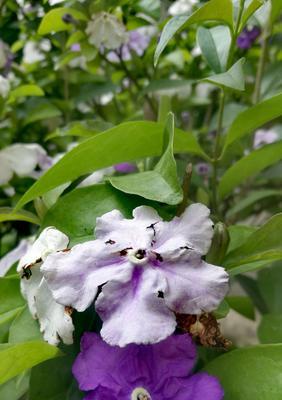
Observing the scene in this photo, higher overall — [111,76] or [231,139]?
[231,139]

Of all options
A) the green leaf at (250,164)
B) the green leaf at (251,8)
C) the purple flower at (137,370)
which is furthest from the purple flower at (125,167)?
the purple flower at (137,370)

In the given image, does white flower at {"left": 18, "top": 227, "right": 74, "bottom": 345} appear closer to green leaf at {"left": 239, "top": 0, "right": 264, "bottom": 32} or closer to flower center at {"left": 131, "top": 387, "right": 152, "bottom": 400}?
flower center at {"left": 131, "top": 387, "right": 152, "bottom": 400}

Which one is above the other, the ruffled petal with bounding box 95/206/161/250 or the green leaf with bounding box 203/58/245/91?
the green leaf with bounding box 203/58/245/91

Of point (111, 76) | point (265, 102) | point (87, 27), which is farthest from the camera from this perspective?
point (111, 76)

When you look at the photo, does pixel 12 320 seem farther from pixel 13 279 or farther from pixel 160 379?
pixel 160 379

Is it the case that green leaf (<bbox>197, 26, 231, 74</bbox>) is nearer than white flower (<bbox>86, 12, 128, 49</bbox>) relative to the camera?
Yes

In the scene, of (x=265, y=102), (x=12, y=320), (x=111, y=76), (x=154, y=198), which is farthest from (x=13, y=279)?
(x=111, y=76)

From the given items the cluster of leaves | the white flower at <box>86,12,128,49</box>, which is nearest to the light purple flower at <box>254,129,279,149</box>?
the cluster of leaves

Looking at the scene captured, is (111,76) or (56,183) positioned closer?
(56,183)

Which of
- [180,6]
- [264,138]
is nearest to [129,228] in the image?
[264,138]
